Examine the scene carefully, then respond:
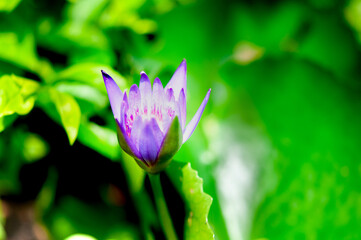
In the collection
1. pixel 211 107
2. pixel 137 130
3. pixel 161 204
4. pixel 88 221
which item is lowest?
pixel 88 221

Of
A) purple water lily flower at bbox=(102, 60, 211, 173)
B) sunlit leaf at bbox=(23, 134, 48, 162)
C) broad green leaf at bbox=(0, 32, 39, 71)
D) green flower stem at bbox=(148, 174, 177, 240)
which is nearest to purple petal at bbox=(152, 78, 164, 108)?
purple water lily flower at bbox=(102, 60, 211, 173)

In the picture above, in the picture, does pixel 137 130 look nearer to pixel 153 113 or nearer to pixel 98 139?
pixel 153 113

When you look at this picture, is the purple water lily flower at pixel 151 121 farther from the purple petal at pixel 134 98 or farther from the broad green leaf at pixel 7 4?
the broad green leaf at pixel 7 4

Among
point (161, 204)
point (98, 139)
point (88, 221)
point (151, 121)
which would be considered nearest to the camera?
point (151, 121)

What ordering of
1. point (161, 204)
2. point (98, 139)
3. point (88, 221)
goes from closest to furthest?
point (161, 204)
point (98, 139)
point (88, 221)

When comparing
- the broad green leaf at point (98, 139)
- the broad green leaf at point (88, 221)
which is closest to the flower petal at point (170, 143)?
the broad green leaf at point (98, 139)

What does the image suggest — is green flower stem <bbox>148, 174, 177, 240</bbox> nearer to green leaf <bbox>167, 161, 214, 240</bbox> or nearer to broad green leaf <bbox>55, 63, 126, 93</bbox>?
green leaf <bbox>167, 161, 214, 240</bbox>

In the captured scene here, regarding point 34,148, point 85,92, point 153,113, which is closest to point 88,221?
point 34,148
